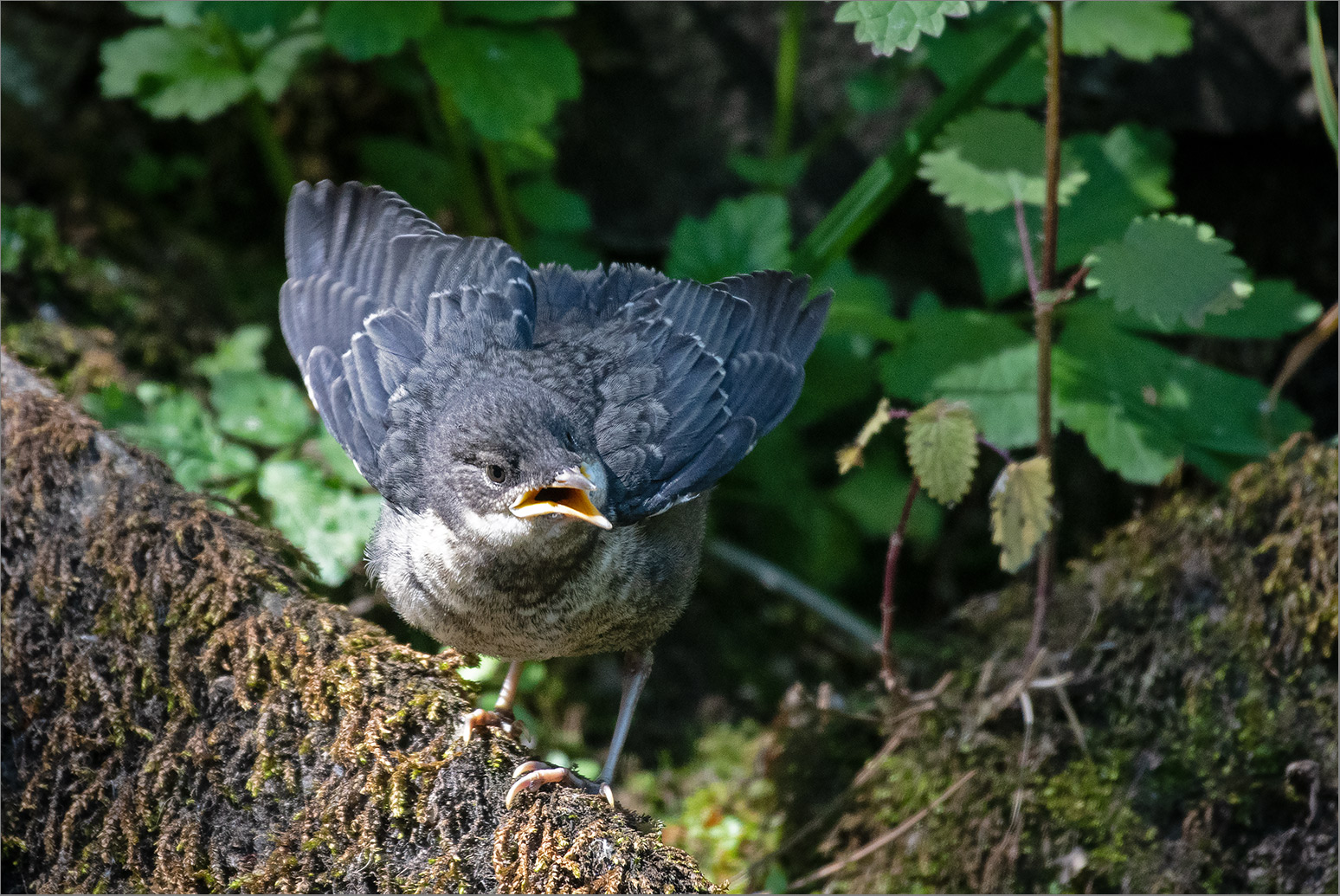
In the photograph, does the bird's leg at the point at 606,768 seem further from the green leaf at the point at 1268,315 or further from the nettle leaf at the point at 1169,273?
the green leaf at the point at 1268,315

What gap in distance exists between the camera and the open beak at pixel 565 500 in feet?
8.22

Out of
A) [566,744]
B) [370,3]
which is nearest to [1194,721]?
[566,744]

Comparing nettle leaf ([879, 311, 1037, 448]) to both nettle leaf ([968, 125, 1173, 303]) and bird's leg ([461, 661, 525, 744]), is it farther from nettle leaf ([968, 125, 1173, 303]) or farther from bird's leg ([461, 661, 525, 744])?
bird's leg ([461, 661, 525, 744])

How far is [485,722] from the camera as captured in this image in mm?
2736

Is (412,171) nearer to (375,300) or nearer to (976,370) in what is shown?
(375,300)

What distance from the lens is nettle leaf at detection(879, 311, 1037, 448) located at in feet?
11.7

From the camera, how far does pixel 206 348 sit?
449cm

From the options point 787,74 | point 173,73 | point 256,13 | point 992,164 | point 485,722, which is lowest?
point 485,722

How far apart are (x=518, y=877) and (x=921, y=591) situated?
3327 millimetres

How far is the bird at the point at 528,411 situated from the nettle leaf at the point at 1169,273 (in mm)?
839

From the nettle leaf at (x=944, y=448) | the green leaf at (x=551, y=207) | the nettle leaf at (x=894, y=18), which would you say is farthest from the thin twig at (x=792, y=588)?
the nettle leaf at (x=894, y=18)

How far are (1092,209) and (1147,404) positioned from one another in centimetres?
77

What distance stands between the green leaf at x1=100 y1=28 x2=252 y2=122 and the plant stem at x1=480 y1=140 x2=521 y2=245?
92cm

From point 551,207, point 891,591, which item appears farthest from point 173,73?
point 891,591
